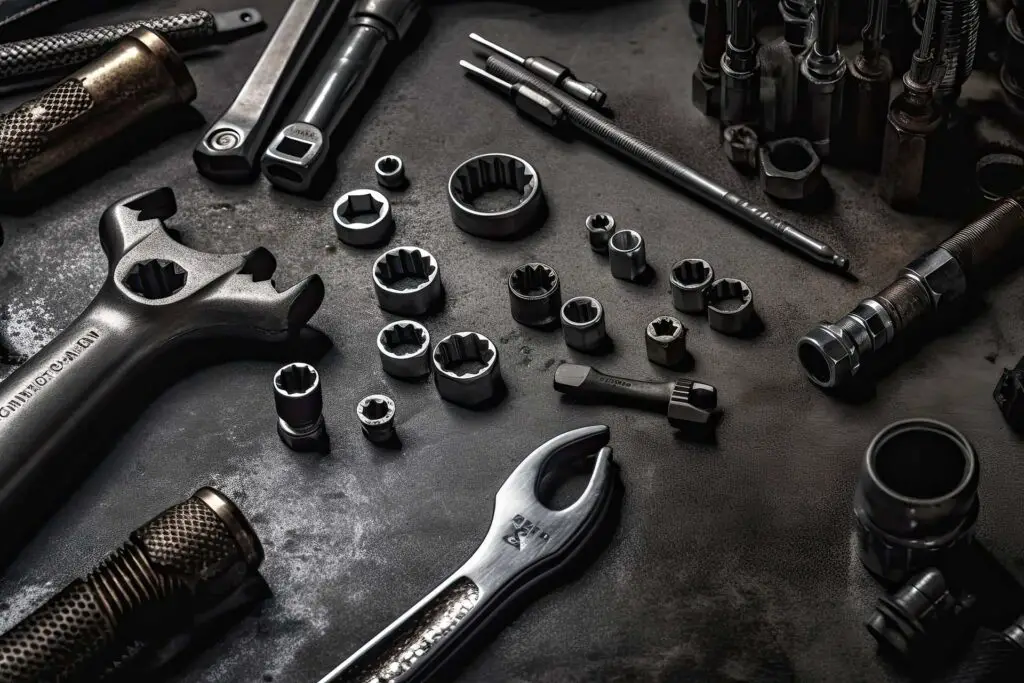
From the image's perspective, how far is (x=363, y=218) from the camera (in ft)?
13.4

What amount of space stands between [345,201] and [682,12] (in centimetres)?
129

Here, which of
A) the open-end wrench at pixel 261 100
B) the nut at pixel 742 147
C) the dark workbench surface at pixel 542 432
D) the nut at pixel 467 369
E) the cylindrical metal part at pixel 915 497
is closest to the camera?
the cylindrical metal part at pixel 915 497

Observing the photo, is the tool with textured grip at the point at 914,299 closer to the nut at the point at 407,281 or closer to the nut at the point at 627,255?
the nut at the point at 627,255

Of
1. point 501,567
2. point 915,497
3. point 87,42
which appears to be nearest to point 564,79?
point 87,42

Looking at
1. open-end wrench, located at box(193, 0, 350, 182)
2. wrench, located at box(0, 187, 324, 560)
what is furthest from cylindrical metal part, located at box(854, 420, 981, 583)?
open-end wrench, located at box(193, 0, 350, 182)

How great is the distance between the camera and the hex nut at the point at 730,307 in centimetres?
365

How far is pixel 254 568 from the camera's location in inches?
129

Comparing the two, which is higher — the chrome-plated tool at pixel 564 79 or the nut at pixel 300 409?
the chrome-plated tool at pixel 564 79

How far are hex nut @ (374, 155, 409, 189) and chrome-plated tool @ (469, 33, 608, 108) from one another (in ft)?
1.69

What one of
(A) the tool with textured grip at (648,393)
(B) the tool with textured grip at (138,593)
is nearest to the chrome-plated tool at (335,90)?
(A) the tool with textured grip at (648,393)

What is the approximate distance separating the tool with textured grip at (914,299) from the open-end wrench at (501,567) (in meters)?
0.57

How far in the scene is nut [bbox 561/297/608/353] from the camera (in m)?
3.65

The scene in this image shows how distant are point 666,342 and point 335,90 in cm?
136

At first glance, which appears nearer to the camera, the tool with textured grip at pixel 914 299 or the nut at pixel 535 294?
the tool with textured grip at pixel 914 299
